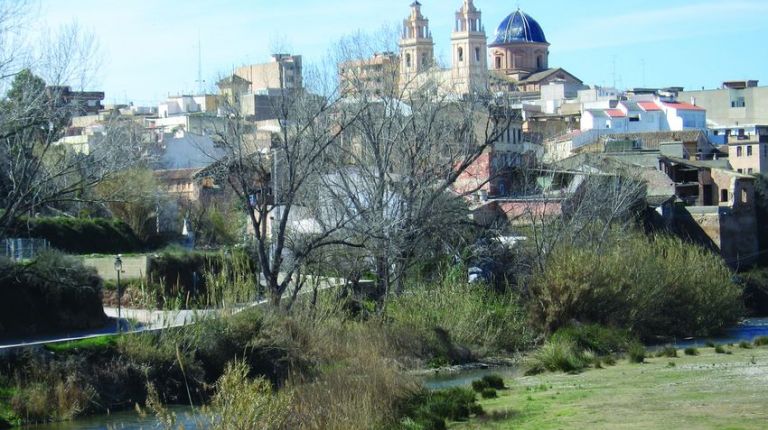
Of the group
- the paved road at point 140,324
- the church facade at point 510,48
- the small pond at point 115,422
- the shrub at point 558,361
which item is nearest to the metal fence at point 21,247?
the paved road at point 140,324

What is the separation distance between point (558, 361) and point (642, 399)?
7713 millimetres

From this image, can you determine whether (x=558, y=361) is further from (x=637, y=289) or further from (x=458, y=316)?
(x=637, y=289)

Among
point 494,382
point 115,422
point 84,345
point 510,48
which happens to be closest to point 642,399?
point 494,382

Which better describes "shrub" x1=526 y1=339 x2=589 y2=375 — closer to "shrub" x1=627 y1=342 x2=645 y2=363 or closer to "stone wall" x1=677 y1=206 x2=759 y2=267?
"shrub" x1=627 y1=342 x2=645 y2=363

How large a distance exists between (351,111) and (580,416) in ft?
58.4

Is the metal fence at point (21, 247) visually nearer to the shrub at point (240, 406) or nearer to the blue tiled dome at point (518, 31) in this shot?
the shrub at point (240, 406)

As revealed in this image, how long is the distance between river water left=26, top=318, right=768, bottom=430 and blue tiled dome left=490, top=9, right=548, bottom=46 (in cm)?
10668

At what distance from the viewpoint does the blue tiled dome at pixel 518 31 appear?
149375 millimetres

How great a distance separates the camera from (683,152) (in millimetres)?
81000

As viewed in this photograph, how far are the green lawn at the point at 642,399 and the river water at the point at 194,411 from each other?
2471 mm

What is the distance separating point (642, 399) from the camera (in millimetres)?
20453

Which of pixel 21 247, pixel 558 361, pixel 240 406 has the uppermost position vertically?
pixel 21 247

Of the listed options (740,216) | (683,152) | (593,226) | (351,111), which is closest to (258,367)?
(351,111)

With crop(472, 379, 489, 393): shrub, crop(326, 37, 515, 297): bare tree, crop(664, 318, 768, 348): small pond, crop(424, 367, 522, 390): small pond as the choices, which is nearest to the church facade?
crop(664, 318, 768, 348): small pond
